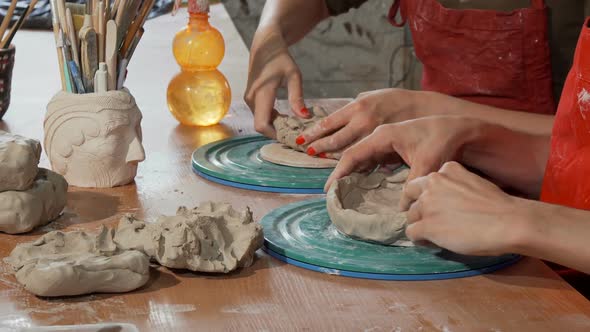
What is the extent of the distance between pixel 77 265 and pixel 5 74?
3.91 ft

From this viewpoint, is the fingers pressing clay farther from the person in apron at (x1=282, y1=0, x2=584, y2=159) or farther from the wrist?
the wrist

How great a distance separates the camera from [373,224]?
51.2 inches

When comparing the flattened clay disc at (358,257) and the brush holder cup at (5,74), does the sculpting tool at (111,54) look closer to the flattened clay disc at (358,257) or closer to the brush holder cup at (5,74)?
the flattened clay disc at (358,257)

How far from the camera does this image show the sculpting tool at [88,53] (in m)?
1.58

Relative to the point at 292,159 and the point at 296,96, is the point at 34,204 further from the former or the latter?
the point at 296,96

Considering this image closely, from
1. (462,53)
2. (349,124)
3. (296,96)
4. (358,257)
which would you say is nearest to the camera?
(358,257)

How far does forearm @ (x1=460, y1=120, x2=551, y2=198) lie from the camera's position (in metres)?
1.64

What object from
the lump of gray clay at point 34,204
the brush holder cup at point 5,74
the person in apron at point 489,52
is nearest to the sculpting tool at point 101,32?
the lump of gray clay at point 34,204

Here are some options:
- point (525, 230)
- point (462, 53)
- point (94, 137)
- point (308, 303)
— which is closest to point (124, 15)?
point (94, 137)

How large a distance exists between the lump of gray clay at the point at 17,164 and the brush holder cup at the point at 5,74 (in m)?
0.78

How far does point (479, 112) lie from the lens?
6.51 ft

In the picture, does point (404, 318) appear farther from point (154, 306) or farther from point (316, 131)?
point (316, 131)

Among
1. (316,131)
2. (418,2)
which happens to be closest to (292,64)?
(316,131)

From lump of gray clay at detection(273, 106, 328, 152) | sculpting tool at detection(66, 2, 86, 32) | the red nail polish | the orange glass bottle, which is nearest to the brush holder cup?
the orange glass bottle
